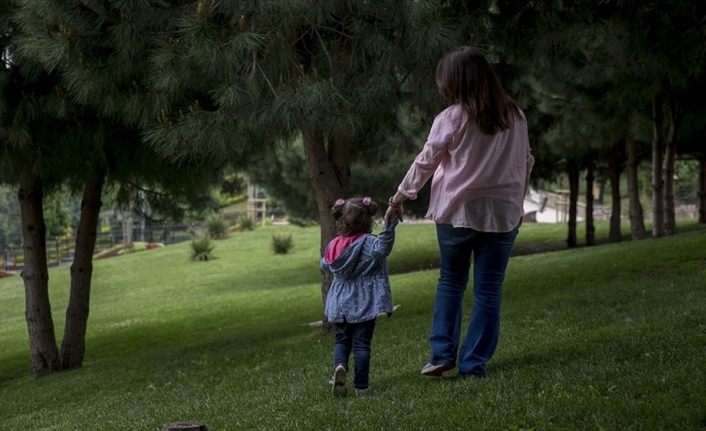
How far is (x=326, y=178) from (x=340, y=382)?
5850 millimetres

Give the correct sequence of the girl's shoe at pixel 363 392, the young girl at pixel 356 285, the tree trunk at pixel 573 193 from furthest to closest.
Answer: the tree trunk at pixel 573 193 < the girl's shoe at pixel 363 392 < the young girl at pixel 356 285

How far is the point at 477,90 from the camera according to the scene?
16.3 feet

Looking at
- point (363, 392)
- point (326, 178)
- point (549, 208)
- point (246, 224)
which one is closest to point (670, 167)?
point (326, 178)

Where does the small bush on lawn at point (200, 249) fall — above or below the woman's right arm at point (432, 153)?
below

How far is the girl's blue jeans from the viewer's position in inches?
213

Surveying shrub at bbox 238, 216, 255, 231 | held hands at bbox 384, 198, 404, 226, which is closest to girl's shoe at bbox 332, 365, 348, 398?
held hands at bbox 384, 198, 404, 226

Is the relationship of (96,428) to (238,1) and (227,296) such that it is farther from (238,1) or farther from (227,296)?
(227,296)

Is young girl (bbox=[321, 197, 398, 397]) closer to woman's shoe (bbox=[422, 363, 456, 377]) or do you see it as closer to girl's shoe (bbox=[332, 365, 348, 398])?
girl's shoe (bbox=[332, 365, 348, 398])

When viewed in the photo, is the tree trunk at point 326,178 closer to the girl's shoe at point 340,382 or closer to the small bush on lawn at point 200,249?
the girl's shoe at point 340,382

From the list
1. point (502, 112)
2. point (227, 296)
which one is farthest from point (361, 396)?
point (227, 296)

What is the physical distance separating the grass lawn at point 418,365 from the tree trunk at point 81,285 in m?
0.79

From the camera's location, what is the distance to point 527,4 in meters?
10.7

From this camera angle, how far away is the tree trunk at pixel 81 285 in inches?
522

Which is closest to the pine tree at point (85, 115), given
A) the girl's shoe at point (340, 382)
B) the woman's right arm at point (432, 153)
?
the girl's shoe at point (340, 382)
